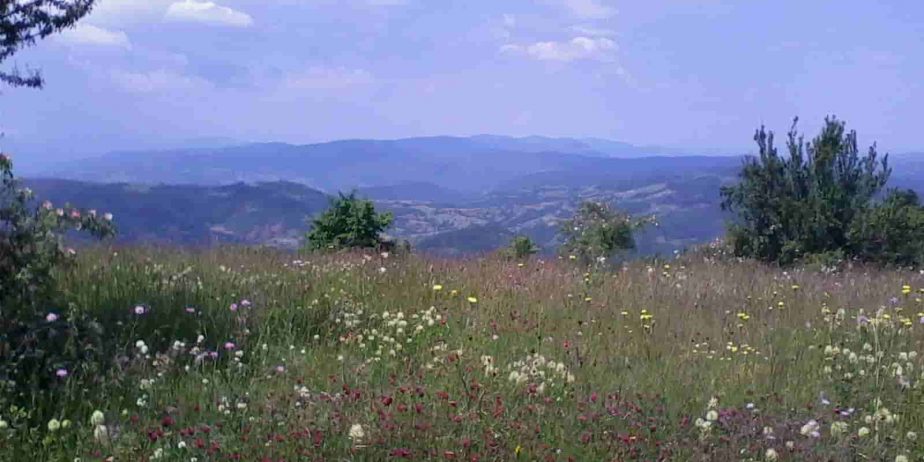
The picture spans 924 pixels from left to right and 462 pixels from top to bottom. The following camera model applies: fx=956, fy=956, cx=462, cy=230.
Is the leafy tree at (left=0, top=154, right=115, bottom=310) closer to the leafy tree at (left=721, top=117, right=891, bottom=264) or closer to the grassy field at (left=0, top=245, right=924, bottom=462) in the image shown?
the grassy field at (left=0, top=245, right=924, bottom=462)

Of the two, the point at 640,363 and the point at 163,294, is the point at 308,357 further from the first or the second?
the point at 640,363

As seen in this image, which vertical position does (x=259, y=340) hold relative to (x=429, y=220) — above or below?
above

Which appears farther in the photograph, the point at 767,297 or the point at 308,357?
the point at 767,297

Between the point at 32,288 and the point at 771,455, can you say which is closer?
the point at 771,455

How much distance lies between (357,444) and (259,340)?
207cm

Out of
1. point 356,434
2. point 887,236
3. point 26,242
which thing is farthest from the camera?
point 887,236

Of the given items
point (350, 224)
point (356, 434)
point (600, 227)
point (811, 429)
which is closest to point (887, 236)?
point (600, 227)

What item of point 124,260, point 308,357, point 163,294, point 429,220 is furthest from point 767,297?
point 429,220

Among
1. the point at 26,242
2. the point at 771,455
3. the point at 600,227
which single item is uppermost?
the point at 26,242

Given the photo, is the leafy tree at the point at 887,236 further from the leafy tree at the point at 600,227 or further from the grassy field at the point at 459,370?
the grassy field at the point at 459,370

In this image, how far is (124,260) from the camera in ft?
28.0

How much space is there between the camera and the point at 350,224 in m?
16.2

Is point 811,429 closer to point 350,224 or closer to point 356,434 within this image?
point 356,434

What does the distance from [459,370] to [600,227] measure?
58.0 feet
